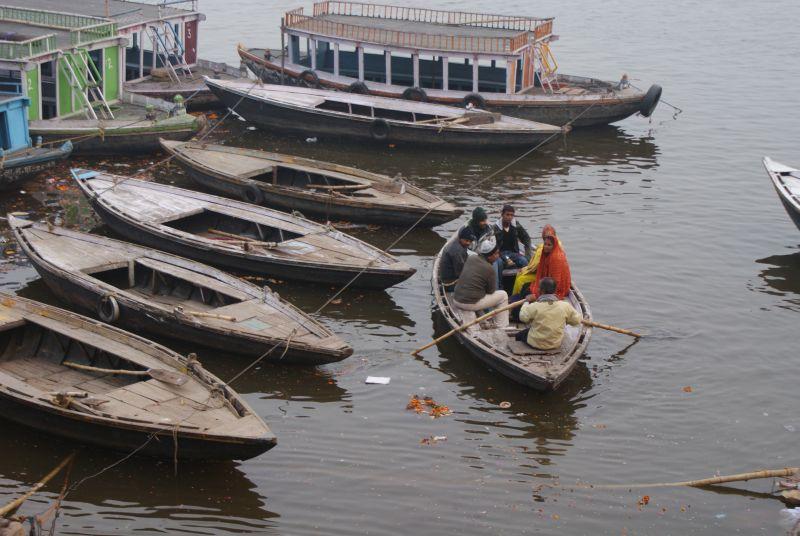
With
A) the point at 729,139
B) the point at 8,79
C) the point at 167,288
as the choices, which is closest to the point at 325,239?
the point at 167,288

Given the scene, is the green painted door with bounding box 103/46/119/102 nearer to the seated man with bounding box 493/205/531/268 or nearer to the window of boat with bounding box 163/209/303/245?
the window of boat with bounding box 163/209/303/245

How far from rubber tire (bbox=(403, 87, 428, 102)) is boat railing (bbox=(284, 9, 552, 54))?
3.85 ft

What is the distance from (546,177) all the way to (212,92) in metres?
9.62

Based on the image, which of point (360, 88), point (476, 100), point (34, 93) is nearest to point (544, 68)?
point (476, 100)

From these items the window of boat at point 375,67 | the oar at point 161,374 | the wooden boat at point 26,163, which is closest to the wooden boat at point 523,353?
the oar at point 161,374

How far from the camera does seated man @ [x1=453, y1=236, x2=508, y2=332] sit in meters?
15.0

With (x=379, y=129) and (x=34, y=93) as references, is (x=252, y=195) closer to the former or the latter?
(x=379, y=129)

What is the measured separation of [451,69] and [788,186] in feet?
36.5

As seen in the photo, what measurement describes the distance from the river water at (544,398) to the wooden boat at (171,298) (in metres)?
0.56

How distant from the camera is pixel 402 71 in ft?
95.1

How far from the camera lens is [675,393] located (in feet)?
47.6

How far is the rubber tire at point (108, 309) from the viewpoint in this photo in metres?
14.9

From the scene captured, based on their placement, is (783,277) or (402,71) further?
(402,71)

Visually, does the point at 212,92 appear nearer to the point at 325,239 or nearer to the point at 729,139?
the point at 325,239
